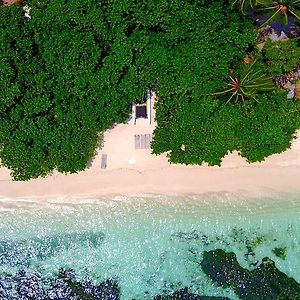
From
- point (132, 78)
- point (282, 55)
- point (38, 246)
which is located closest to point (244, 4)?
point (282, 55)

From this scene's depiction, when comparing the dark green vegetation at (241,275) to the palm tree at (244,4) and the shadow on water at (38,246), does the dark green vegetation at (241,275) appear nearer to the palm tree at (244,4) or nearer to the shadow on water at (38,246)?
the shadow on water at (38,246)

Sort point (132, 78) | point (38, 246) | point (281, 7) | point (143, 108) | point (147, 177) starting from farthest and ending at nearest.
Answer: point (38, 246)
point (147, 177)
point (143, 108)
point (132, 78)
point (281, 7)

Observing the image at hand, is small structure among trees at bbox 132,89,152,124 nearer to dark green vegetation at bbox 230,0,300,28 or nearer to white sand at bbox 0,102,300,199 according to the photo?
white sand at bbox 0,102,300,199

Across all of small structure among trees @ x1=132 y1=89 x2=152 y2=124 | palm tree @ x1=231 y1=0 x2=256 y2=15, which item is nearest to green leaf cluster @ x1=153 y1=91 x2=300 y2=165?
small structure among trees @ x1=132 y1=89 x2=152 y2=124

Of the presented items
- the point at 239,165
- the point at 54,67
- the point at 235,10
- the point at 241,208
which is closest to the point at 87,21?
the point at 54,67

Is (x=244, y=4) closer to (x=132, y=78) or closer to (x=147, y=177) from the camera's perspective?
(x=132, y=78)
